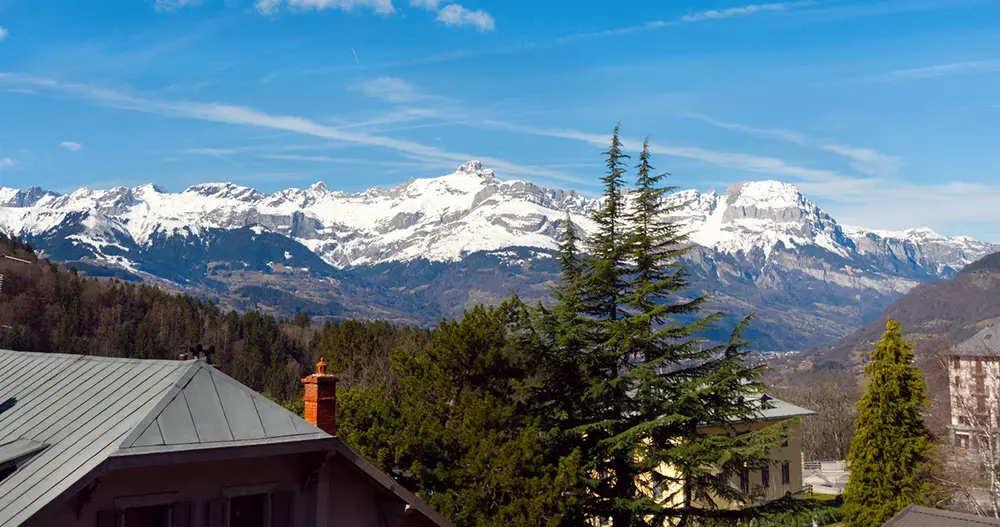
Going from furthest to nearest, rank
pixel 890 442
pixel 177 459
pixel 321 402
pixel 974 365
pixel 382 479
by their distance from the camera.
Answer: pixel 974 365
pixel 890 442
pixel 321 402
pixel 382 479
pixel 177 459

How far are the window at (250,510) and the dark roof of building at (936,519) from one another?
17.3m

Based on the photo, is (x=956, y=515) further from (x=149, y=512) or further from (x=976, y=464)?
(x=976, y=464)

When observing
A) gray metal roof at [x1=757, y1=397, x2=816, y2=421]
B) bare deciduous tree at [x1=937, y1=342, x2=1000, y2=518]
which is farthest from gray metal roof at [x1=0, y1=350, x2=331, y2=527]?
gray metal roof at [x1=757, y1=397, x2=816, y2=421]

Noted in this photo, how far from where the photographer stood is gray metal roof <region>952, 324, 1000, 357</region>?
80.5 metres

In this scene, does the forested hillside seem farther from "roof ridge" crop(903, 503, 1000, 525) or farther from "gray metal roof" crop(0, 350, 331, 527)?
"gray metal roof" crop(0, 350, 331, 527)

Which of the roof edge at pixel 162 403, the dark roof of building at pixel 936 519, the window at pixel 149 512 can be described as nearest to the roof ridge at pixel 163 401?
the roof edge at pixel 162 403

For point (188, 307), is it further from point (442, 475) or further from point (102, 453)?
point (102, 453)

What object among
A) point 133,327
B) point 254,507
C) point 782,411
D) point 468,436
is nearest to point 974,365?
point 782,411

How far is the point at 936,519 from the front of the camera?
77.0 feet

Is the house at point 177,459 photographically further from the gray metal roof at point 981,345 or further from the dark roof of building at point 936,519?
the gray metal roof at point 981,345

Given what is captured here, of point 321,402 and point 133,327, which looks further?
point 133,327

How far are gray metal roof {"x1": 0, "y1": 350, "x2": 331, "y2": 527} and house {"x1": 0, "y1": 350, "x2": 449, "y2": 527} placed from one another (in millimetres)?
22

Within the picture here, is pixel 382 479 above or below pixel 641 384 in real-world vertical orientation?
below

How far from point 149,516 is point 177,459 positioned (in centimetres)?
141
